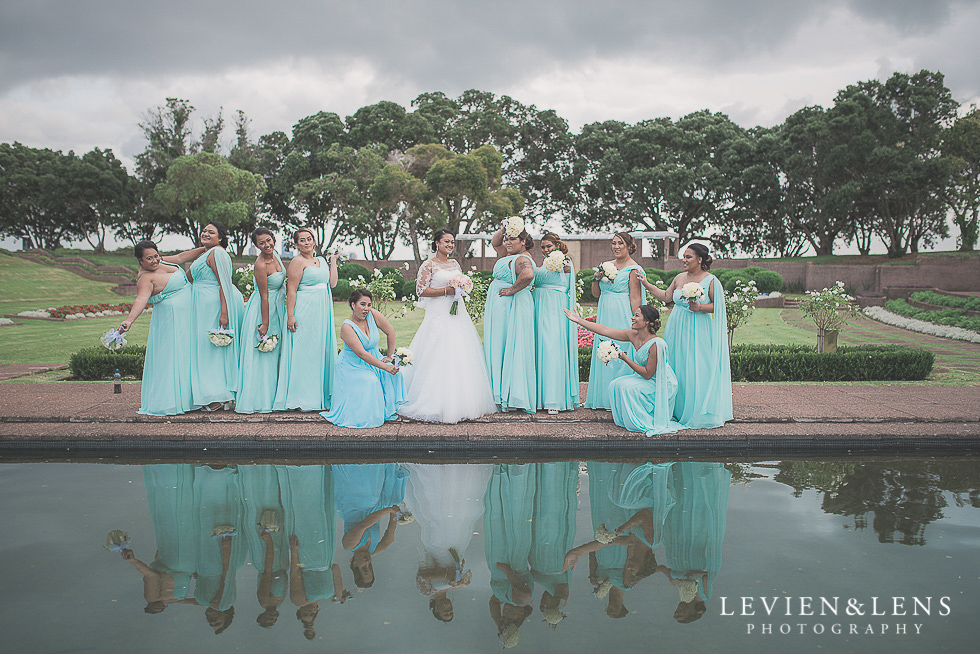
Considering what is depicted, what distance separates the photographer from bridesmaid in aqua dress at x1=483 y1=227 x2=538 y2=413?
6512mm

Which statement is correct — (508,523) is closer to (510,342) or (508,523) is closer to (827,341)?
(510,342)

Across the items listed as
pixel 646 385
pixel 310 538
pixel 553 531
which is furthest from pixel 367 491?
pixel 646 385

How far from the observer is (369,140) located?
122 ft

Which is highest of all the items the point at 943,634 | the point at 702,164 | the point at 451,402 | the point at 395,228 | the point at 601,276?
the point at 702,164

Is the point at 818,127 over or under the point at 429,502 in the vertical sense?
over

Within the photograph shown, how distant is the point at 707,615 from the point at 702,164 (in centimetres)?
3585

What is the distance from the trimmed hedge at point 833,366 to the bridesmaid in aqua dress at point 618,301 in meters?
3.54

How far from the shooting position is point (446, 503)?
4445mm

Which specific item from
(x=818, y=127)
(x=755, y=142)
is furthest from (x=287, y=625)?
(x=755, y=142)

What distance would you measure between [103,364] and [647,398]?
7.80 metres

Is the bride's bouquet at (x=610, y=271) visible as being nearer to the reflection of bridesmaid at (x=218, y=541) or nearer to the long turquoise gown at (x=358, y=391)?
the long turquoise gown at (x=358, y=391)

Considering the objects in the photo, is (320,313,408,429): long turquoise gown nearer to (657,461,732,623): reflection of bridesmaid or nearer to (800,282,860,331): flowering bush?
(657,461,732,623): reflection of bridesmaid

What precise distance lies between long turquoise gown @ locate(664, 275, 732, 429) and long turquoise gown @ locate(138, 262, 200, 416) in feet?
15.6

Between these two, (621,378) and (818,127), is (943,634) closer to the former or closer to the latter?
(621,378)
